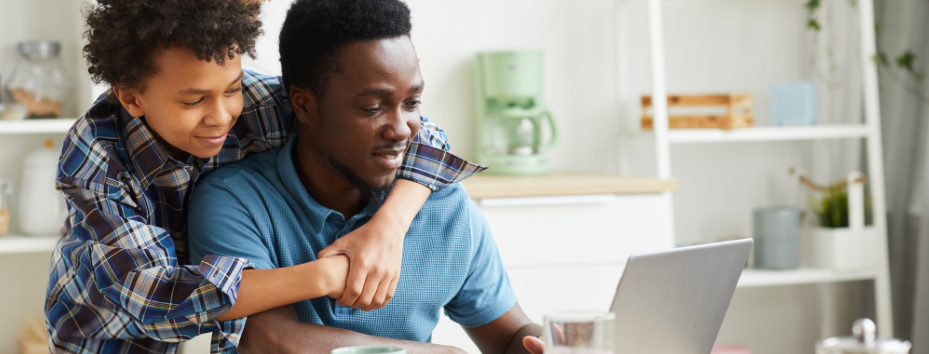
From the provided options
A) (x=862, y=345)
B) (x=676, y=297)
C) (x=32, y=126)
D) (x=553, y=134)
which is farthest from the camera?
(x=553, y=134)

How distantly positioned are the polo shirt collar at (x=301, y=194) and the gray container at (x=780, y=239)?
164 centimetres

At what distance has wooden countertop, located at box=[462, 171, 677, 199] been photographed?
6.59 ft

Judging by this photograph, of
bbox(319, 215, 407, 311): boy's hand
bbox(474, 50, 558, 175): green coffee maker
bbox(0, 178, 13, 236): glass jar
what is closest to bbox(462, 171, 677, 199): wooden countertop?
bbox(474, 50, 558, 175): green coffee maker

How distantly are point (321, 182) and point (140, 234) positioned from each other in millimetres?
294

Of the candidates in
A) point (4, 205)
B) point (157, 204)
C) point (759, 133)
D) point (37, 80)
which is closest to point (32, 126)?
point (37, 80)

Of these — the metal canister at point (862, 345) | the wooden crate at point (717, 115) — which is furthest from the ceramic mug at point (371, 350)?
the wooden crate at point (717, 115)

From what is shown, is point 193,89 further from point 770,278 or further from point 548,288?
point 770,278

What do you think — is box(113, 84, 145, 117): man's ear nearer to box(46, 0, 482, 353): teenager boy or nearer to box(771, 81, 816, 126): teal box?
box(46, 0, 482, 353): teenager boy

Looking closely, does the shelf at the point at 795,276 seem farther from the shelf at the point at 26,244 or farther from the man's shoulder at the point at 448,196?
the shelf at the point at 26,244

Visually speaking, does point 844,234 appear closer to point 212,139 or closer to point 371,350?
point 212,139

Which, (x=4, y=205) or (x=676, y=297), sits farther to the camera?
(x=4, y=205)

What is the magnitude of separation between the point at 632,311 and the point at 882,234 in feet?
6.24

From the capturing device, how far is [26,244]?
1.97 meters

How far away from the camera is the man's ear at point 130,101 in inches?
40.4
